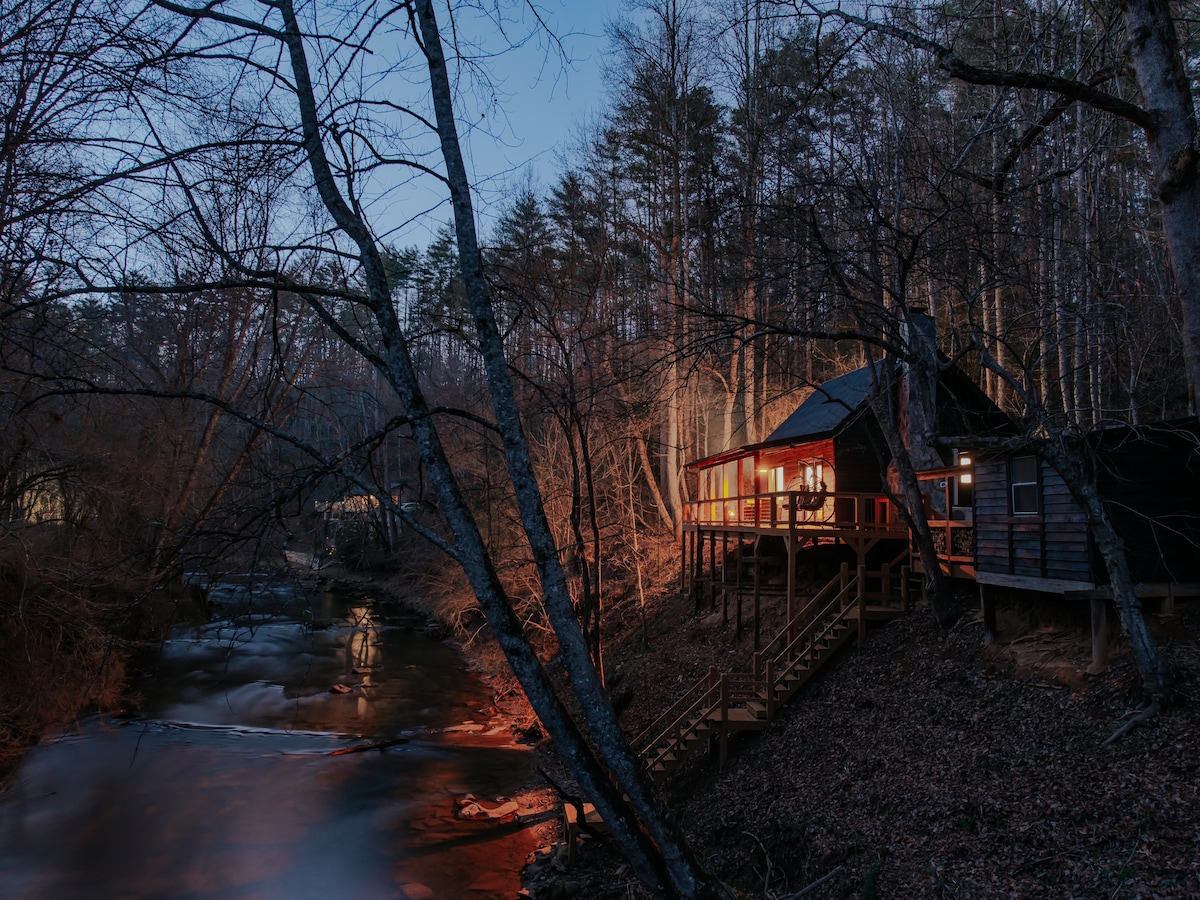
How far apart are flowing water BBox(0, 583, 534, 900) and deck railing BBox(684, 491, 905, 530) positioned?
7.96 metres

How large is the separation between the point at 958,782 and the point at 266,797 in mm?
12838

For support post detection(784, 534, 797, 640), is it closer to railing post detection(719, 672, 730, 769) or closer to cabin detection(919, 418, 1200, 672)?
railing post detection(719, 672, 730, 769)

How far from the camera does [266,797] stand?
50.5 ft

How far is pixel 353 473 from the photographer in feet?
17.0

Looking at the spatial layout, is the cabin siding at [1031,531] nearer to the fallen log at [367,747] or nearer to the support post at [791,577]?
the support post at [791,577]

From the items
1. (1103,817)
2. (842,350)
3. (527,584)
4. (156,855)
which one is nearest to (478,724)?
(527,584)

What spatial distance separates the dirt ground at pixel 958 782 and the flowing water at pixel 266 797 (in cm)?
275

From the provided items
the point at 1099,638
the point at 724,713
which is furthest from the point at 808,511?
the point at 1099,638

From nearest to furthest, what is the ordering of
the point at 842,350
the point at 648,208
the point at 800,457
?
1. the point at 800,457
2. the point at 648,208
3. the point at 842,350

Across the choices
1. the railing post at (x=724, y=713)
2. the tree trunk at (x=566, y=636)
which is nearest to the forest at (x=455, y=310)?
the tree trunk at (x=566, y=636)

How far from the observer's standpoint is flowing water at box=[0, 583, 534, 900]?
40.0 ft

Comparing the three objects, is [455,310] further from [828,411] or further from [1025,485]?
[828,411]

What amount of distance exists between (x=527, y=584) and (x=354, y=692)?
599 centimetres

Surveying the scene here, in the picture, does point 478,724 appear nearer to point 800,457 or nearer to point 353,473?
point 800,457
